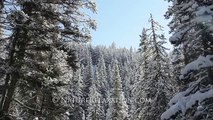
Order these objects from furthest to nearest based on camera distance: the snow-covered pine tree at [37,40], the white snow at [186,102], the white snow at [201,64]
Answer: the snow-covered pine tree at [37,40]
the white snow at [201,64]
the white snow at [186,102]

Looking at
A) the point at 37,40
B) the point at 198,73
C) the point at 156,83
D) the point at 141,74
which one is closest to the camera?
the point at 198,73

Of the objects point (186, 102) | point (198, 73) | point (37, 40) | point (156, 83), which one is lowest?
point (186, 102)

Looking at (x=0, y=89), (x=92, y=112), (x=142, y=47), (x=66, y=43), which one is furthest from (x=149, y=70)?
(x=92, y=112)

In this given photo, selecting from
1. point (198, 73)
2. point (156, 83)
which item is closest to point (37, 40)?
point (198, 73)

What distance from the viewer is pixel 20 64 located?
38.2ft

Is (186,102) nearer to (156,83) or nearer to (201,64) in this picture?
(201,64)

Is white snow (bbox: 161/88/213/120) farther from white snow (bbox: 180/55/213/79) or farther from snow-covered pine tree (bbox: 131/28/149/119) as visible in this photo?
snow-covered pine tree (bbox: 131/28/149/119)

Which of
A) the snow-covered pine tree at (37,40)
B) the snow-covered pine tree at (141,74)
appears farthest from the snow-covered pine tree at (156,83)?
the snow-covered pine tree at (37,40)

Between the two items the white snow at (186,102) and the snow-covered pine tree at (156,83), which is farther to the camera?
the snow-covered pine tree at (156,83)

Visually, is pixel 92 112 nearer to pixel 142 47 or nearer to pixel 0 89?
pixel 142 47

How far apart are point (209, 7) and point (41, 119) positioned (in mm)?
7193

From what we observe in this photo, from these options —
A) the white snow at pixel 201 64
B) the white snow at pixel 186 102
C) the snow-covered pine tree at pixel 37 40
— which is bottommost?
the white snow at pixel 186 102

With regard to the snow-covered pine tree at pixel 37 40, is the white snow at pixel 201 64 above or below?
below

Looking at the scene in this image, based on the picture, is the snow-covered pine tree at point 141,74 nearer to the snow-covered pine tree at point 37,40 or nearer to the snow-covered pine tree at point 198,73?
the snow-covered pine tree at point 37,40
